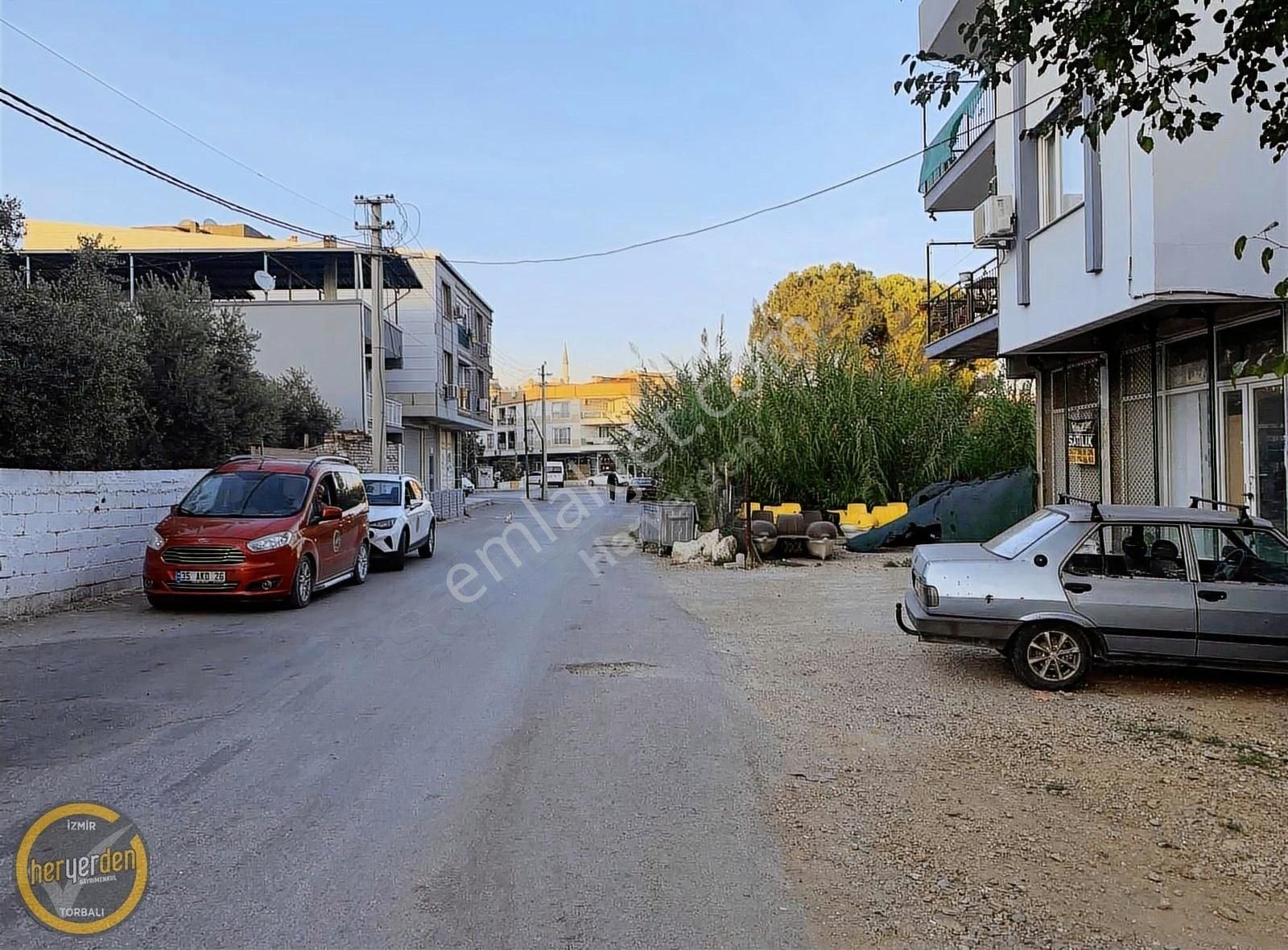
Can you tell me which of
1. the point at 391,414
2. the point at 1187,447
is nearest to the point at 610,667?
the point at 1187,447

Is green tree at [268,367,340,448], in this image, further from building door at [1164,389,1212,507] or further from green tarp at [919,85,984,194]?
building door at [1164,389,1212,507]

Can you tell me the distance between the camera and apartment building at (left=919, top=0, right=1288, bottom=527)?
10234 mm

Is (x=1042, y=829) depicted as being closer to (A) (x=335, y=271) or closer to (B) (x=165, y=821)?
(B) (x=165, y=821)

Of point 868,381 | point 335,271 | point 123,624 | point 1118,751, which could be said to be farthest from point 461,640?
point 335,271

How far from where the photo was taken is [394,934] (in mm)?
3773

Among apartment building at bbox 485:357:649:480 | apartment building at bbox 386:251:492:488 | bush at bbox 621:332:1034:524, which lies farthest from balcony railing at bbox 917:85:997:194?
apartment building at bbox 485:357:649:480

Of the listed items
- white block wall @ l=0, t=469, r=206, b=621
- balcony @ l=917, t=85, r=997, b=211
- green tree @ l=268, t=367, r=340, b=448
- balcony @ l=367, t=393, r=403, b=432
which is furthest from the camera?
balcony @ l=367, t=393, r=403, b=432

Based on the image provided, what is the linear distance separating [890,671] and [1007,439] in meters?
16.9

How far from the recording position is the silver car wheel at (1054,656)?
7871 mm

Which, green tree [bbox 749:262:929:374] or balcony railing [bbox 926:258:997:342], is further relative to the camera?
green tree [bbox 749:262:929:374]

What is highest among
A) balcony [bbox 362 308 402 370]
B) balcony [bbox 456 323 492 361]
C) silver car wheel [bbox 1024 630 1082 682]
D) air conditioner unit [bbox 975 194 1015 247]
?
balcony [bbox 456 323 492 361]

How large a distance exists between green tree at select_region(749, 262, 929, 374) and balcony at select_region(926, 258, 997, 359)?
54.8 ft

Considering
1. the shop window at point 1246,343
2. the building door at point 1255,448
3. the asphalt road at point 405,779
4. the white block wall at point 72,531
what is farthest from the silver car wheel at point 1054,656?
the white block wall at point 72,531

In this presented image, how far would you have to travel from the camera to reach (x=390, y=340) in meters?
39.3
